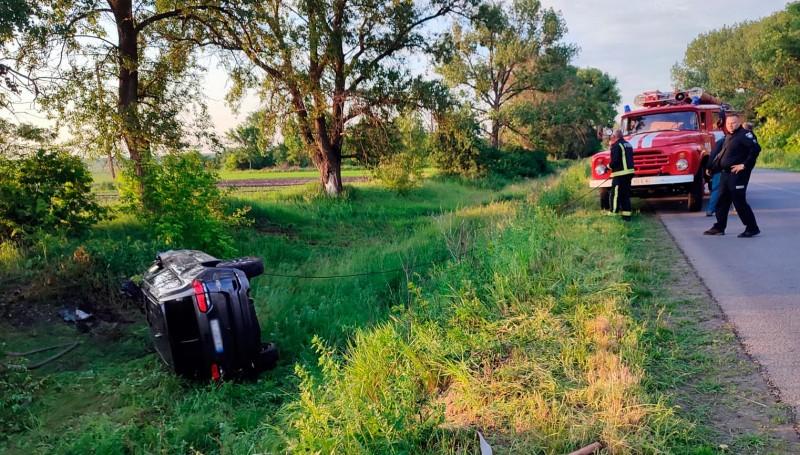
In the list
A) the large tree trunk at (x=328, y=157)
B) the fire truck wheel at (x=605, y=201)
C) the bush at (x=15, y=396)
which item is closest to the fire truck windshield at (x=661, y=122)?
the fire truck wheel at (x=605, y=201)

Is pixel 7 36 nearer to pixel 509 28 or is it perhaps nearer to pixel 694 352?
pixel 694 352

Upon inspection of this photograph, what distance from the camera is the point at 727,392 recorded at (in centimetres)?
322

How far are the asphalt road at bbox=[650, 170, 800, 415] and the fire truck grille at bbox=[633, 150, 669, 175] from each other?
1.08 metres

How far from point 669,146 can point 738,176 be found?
2.81 m

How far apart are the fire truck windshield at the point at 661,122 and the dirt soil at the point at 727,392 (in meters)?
8.65

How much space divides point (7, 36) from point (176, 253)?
18.4ft

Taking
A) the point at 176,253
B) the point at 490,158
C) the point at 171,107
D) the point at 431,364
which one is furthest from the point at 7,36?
the point at 490,158

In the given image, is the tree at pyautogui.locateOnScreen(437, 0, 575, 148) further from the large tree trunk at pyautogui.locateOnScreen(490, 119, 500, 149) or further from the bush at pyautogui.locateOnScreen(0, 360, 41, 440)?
the bush at pyautogui.locateOnScreen(0, 360, 41, 440)

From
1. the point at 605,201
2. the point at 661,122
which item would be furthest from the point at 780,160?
the point at 605,201

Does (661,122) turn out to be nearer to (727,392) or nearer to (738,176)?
(738,176)

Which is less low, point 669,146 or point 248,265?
point 669,146

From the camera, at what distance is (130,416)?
467 cm

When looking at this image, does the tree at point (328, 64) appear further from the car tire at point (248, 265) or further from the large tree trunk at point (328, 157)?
the car tire at point (248, 265)

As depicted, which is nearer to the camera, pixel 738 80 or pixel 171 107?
pixel 171 107
